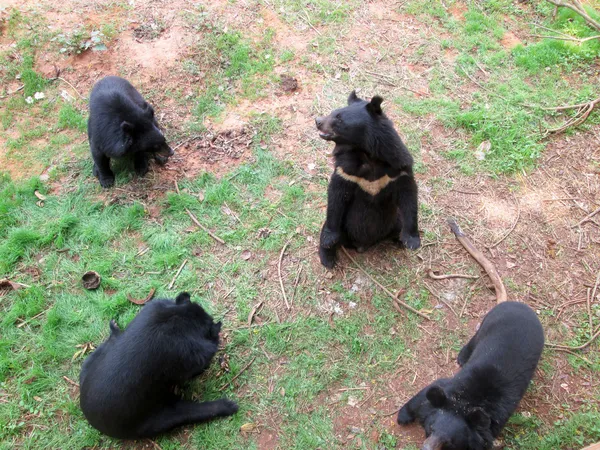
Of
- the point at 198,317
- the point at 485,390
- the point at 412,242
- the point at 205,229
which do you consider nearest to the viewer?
the point at 485,390

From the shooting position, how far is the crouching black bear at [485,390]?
295 cm

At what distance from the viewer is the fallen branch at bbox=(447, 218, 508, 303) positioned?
4258 millimetres

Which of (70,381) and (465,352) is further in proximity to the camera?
(70,381)

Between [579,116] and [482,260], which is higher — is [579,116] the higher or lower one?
the higher one

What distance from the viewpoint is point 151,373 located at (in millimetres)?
3297

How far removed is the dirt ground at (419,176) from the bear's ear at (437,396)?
663mm

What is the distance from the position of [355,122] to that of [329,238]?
1203 mm

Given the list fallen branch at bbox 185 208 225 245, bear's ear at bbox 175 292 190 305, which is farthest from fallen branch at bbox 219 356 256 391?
fallen branch at bbox 185 208 225 245

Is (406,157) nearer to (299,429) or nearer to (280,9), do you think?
(299,429)

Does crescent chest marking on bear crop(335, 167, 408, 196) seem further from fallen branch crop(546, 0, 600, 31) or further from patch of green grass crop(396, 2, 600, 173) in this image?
fallen branch crop(546, 0, 600, 31)

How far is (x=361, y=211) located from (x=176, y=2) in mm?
5398

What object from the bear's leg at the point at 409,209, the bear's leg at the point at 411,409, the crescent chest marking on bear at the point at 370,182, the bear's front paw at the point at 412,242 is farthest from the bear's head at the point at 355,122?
the bear's leg at the point at 411,409

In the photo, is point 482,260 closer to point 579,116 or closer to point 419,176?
point 419,176

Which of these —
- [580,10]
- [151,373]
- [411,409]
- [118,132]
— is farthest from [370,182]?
[580,10]
